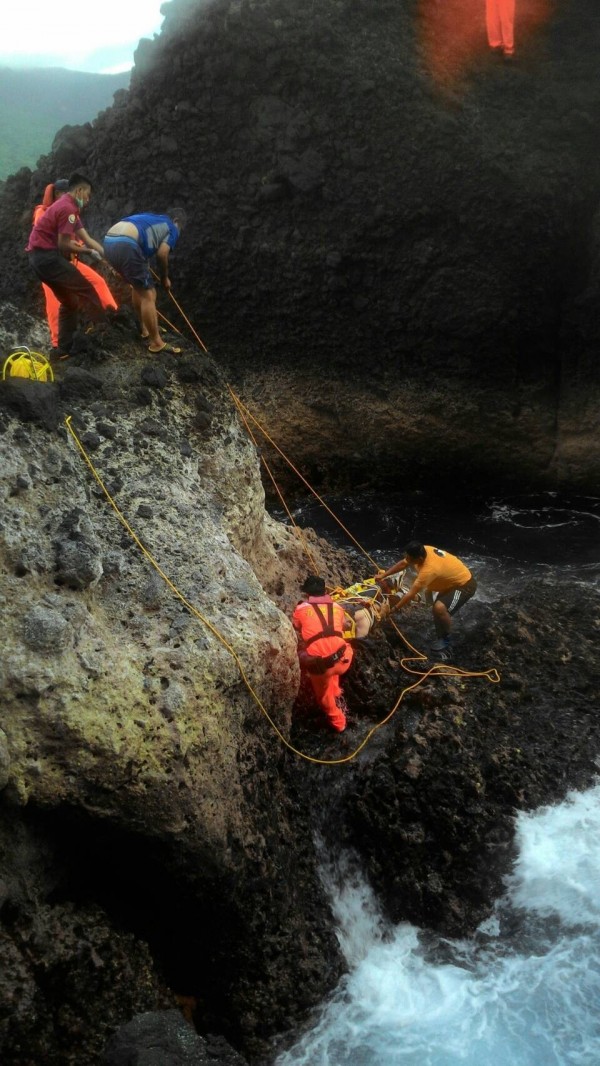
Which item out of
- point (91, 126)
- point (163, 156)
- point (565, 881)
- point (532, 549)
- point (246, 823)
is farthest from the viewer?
point (91, 126)

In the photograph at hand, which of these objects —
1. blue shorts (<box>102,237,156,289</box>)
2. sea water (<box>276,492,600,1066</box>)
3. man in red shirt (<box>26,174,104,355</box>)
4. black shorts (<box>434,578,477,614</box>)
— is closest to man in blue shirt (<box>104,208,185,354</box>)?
blue shorts (<box>102,237,156,289</box>)

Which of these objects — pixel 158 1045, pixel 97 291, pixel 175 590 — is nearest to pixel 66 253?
pixel 97 291

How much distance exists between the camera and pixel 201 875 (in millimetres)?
5543

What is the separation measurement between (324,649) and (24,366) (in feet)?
11.2

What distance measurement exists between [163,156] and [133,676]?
9.91m

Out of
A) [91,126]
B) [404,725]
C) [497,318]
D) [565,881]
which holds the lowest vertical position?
[565,881]

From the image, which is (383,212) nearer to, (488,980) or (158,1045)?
(488,980)

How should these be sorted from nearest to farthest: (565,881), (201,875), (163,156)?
(201,875)
(565,881)
(163,156)

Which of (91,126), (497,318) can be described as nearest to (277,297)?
(497,318)

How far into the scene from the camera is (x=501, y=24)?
39.1 ft

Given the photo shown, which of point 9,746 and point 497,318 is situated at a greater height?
point 497,318

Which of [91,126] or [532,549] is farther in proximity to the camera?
[91,126]

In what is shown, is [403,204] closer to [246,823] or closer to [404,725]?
[404,725]

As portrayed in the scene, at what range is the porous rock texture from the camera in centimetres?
1195
